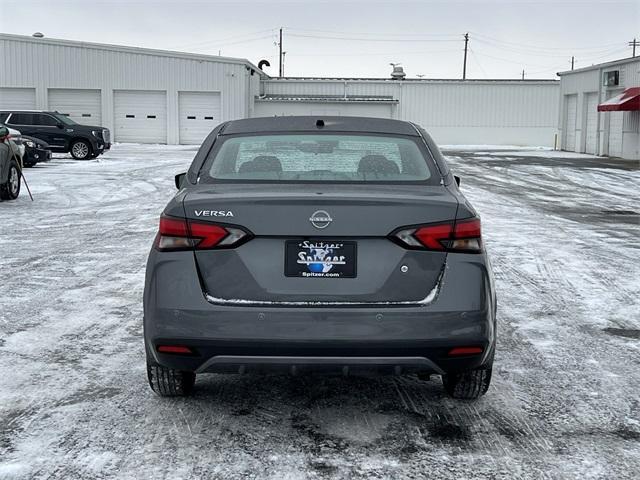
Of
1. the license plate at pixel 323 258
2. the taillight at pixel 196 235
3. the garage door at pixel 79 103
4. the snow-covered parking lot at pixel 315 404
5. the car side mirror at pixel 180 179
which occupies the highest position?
the garage door at pixel 79 103

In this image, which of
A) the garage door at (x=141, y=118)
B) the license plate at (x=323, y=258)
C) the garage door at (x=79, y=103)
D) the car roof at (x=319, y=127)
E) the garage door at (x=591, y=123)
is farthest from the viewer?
the garage door at (x=141, y=118)

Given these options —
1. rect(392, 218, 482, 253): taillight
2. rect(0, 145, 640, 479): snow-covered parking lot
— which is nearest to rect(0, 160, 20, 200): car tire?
rect(0, 145, 640, 479): snow-covered parking lot

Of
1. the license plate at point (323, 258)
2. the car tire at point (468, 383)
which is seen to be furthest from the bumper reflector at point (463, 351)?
the license plate at point (323, 258)

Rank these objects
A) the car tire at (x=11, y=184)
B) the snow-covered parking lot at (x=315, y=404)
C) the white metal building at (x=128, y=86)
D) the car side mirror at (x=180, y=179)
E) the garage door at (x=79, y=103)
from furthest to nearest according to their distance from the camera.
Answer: the garage door at (x=79, y=103) → the white metal building at (x=128, y=86) → the car tire at (x=11, y=184) → the car side mirror at (x=180, y=179) → the snow-covered parking lot at (x=315, y=404)

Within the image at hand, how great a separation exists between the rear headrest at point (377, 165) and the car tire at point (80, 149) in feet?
82.2

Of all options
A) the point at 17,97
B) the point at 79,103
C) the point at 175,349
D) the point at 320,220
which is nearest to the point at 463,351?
the point at 320,220

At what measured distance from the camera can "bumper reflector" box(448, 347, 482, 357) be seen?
12.6 feet

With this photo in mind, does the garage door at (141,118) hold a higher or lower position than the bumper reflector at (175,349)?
higher

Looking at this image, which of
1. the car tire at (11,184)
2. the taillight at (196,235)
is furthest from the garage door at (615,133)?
the taillight at (196,235)

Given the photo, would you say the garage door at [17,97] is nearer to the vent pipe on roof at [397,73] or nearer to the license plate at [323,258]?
the vent pipe on roof at [397,73]

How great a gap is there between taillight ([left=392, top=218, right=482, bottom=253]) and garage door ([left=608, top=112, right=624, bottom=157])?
115 ft

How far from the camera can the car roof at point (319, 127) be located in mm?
4934

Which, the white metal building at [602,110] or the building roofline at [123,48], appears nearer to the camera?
the white metal building at [602,110]

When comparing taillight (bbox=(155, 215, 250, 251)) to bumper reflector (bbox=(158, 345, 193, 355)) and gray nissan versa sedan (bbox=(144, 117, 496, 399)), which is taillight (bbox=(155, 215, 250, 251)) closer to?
gray nissan versa sedan (bbox=(144, 117, 496, 399))
